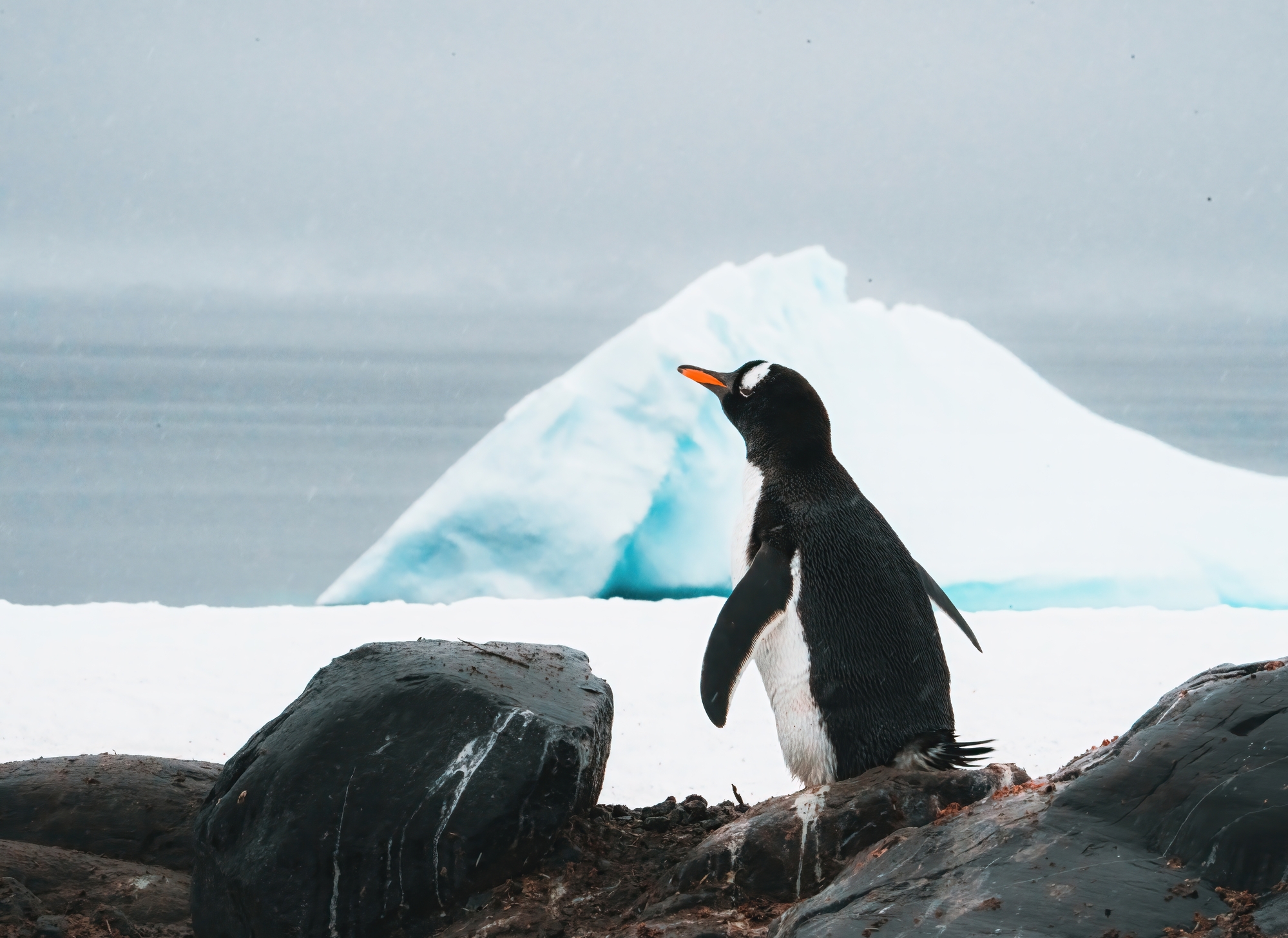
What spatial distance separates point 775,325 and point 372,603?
11.8ft

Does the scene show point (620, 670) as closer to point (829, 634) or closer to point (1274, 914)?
point (829, 634)

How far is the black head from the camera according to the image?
9.30ft

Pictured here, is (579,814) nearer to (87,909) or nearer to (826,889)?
(826,889)

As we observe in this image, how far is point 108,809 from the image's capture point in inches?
123

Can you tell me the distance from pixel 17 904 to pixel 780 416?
2176mm

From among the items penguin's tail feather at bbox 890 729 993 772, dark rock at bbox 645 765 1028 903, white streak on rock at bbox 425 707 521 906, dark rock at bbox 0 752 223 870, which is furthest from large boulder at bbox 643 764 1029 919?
dark rock at bbox 0 752 223 870

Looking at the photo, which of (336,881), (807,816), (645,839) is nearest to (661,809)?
(645,839)

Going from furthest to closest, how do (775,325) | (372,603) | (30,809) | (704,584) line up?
(775,325), (704,584), (372,603), (30,809)

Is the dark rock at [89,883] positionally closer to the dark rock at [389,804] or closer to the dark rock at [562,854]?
the dark rock at [389,804]

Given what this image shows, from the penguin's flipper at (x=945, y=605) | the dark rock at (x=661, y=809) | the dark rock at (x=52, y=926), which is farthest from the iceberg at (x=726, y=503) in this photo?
the dark rock at (x=52, y=926)

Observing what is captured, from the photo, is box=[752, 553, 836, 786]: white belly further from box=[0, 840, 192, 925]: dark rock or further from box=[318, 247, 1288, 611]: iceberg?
box=[318, 247, 1288, 611]: iceberg

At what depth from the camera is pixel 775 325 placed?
830 cm

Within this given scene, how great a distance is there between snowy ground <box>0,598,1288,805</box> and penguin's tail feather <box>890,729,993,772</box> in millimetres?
1293

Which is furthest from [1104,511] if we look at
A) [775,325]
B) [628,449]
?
[628,449]
